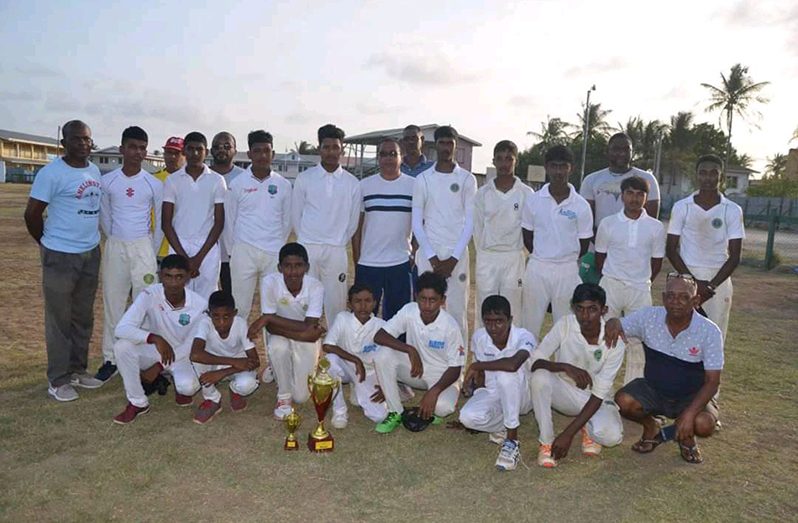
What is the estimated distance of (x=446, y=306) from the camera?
568 cm

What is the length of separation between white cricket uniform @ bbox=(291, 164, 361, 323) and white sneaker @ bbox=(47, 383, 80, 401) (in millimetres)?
2252

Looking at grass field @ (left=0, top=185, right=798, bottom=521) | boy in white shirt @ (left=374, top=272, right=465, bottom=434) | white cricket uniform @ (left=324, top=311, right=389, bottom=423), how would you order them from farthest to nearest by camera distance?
1. white cricket uniform @ (left=324, top=311, right=389, bottom=423)
2. boy in white shirt @ (left=374, top=272, right=465, bottom=434)
3. grass field @ (left=0, top=185, right=798, bottom=521)

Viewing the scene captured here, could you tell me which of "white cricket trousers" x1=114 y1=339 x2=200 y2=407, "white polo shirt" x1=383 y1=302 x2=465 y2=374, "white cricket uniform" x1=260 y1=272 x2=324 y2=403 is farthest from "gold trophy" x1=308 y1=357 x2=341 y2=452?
"white cricket trousers" x1=114 y1=339 x2=200 y2=407

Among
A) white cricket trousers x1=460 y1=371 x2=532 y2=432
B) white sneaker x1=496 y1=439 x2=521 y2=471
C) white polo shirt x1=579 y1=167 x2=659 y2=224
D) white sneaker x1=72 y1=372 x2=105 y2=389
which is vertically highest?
white polo shirt x1=579 y1=167 x2=659 y2=224

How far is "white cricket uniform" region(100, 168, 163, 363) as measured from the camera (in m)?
5.44

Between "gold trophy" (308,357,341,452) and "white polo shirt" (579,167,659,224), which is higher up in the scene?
"white polo shirt" (579,167,659,224)

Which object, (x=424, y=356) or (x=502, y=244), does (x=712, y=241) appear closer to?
(x=502, y=244)

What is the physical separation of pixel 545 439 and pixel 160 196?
4.02 metres

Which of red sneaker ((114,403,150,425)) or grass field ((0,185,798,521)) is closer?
grass field ((0,185,798,521))

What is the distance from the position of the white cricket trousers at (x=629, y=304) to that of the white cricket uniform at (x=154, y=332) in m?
3.47

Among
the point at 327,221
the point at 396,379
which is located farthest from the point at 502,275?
the point at 327,221

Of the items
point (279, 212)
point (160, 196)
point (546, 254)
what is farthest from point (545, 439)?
point (160, 196)

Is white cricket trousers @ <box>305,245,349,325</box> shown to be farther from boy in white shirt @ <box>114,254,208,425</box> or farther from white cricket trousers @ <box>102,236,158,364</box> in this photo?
white cricket trousers @ <box>102,236,158,364</box>

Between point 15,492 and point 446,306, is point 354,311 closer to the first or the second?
point 446,306
